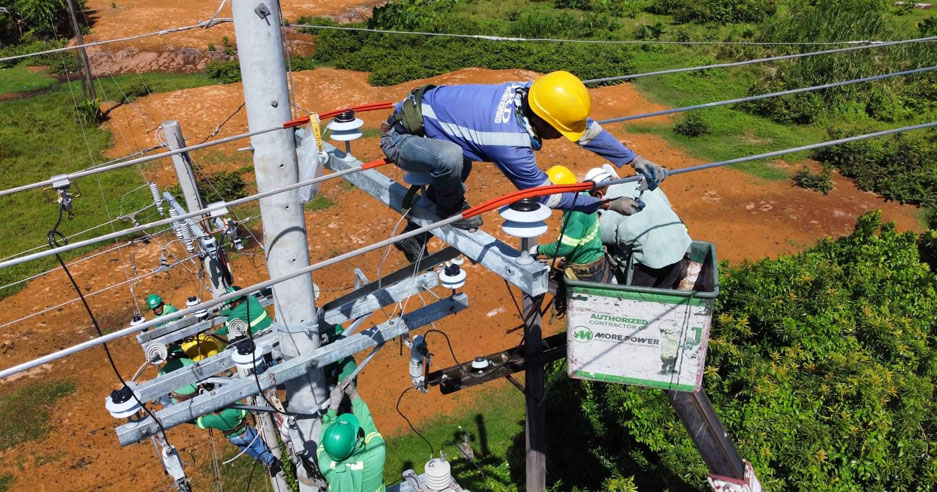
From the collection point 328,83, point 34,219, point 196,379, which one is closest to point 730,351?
point 196,379

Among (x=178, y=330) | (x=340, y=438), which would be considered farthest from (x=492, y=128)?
(x=178, y=330)

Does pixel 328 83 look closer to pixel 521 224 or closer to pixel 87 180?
pixel 87 180

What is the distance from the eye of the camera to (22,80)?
20.4 meters

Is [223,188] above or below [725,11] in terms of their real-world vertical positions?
below

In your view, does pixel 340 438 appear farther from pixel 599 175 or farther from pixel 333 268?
pixel 333 268

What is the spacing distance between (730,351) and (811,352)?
3.06 feet

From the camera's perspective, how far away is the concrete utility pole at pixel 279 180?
352 centimetres

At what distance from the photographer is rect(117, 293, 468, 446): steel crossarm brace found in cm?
340

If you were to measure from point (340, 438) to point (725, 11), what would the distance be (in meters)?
25.4

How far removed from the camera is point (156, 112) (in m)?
17.8

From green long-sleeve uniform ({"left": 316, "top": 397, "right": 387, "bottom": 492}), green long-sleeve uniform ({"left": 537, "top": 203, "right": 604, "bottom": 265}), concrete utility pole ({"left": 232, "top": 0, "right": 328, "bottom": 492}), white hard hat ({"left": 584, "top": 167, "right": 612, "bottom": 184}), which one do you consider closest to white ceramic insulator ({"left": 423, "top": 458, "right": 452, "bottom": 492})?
green long-sleeve uniform ({"left": 316, "top": 397, "right": 387, "bottom": 492})

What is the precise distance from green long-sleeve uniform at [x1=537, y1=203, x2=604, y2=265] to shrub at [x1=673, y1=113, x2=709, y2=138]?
12.3 m

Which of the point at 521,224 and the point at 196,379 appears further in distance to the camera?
the point at 196,379

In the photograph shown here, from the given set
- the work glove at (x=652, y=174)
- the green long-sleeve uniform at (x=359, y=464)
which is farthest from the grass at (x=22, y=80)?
the work glove at (x=652, y=174)
